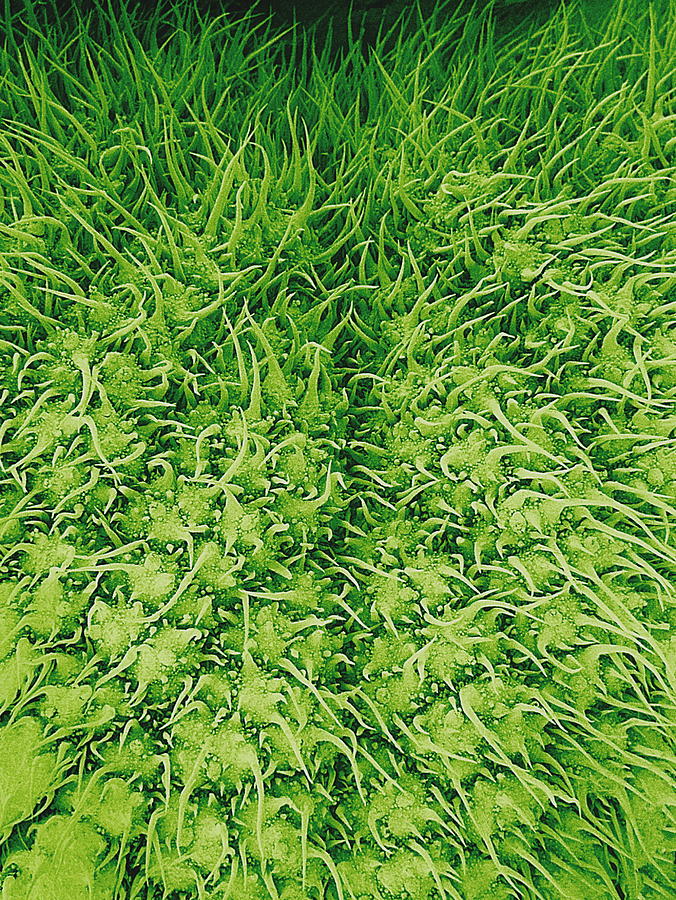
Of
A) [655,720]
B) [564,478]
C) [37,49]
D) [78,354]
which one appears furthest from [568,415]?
[37,49]

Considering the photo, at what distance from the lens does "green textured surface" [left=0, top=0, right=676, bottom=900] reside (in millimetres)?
454

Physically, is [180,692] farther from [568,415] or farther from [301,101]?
[301,101]

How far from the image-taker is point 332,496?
51cm

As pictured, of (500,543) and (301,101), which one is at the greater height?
(301,101)

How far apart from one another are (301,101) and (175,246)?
0.63ft

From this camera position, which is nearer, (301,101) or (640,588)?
(640,588)

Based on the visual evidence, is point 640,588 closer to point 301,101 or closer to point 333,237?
point 333,237

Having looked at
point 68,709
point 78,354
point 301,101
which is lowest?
point 68,709

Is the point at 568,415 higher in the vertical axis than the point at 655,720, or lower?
higher

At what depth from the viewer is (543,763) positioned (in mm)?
494

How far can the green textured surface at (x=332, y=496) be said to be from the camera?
45 cm

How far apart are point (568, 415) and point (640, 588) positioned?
0.39 feet

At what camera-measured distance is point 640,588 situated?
1.66 feet

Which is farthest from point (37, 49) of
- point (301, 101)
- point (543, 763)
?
point (543, 763)
